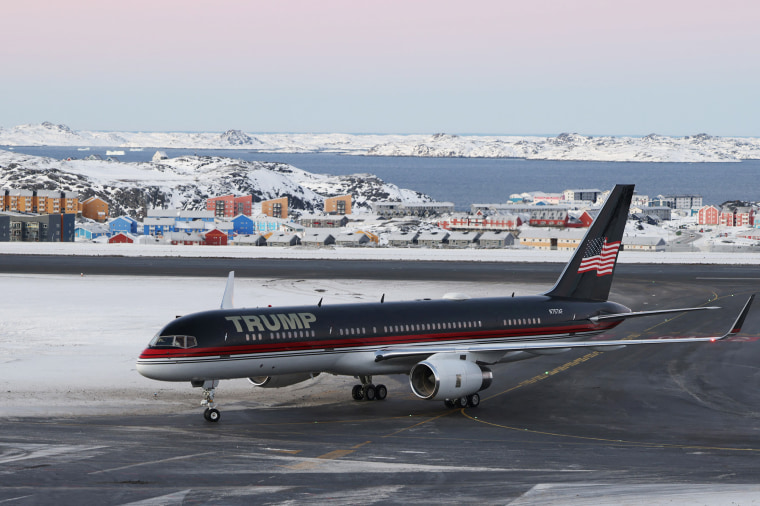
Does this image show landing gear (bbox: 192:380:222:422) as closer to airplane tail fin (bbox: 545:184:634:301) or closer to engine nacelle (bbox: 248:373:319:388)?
engine nacelle (bbox: 248:373:319:388)

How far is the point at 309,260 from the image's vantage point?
124812 mm

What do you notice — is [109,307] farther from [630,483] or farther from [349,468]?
[630,483]

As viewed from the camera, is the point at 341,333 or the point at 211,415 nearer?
the point at 211,415

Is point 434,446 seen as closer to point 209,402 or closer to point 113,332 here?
point 209,402

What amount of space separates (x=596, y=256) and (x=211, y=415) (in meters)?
22.5

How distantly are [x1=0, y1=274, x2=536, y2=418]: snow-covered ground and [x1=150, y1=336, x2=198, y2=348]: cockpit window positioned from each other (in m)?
4.55

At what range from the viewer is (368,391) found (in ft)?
144

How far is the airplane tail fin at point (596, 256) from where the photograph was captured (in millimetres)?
49125

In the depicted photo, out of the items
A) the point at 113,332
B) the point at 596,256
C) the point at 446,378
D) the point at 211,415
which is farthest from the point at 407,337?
the point at 113,332

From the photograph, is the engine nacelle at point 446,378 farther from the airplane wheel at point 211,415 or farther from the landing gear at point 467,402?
the airplane wheel at point 211,415

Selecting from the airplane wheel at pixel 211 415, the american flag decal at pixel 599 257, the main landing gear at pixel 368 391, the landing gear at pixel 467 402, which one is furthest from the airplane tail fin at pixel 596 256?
the airplane wheel at pixel 211 415

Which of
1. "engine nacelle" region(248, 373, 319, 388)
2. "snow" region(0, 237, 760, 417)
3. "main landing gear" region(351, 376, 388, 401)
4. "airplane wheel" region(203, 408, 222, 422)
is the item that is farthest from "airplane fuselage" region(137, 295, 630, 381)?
"snow" region(0, 237, 760, 417)

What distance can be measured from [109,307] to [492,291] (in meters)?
33.9

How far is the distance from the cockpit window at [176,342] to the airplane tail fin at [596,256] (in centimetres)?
2035
